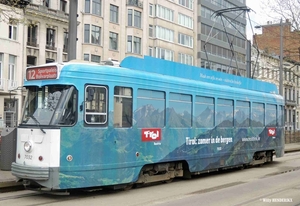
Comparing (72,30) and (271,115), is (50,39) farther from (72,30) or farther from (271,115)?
(72,30)

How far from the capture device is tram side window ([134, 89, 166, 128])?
10.5m

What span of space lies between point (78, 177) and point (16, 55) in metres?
27.5

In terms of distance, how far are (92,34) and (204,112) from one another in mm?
28760

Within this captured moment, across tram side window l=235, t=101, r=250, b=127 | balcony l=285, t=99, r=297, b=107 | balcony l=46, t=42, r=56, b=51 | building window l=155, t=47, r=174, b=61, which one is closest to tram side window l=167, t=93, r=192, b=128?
tram side window l=235, t=101, r=250, b=127

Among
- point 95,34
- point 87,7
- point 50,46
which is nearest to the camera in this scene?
point 50,46

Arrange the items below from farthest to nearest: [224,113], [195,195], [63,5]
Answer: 1. [63,5]
2. [224,113]
3. [195,195]

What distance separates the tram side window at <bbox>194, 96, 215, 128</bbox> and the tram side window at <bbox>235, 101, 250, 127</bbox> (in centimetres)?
168

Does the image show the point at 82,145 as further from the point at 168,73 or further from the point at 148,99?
the point at 168,73

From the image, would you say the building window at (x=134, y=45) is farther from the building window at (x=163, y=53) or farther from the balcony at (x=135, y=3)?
the balcony at (x=135, y=3)

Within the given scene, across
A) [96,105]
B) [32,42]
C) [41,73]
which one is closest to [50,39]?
[32,42]

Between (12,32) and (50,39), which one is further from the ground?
(50,39)

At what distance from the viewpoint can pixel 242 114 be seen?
1507cm

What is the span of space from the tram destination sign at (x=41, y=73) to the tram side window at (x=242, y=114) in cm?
733

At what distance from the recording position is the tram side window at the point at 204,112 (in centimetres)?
1262
